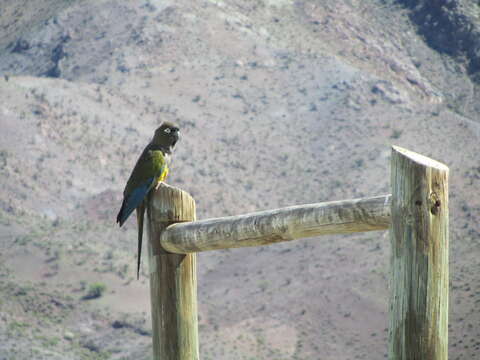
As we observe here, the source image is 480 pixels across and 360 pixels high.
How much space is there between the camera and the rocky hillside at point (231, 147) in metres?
34.6

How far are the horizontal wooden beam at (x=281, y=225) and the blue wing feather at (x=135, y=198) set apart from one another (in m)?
0.38

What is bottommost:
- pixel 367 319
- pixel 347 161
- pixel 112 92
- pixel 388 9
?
pixel 367 319

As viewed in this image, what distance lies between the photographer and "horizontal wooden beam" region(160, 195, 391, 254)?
10.2 feet

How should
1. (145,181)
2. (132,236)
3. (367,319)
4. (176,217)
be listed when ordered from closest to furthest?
(176,217) → (145,181) → (367,319) → (132,236)

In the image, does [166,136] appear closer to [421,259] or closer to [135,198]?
[135,198]

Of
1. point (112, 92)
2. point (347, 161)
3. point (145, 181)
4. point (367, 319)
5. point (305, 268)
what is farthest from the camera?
point (112, 92)

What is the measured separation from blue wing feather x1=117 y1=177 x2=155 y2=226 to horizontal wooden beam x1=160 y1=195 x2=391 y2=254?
1.24ft

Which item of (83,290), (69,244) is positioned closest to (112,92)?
(69,244)

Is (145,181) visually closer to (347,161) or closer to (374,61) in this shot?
(347,161)

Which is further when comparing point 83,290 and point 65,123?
point 65,123

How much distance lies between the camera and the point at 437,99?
58.1 metres

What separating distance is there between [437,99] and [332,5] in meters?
11.2

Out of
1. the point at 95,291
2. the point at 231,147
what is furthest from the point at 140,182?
the point at 231,147

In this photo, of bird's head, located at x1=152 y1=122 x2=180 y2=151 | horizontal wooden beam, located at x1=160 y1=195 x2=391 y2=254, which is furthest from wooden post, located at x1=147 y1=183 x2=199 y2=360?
bird's head, located at x1=152 y1=122 x2=180 y2=151
